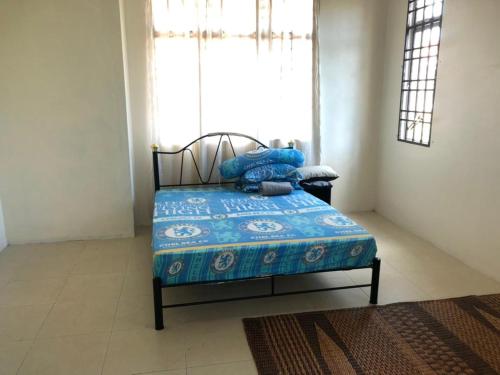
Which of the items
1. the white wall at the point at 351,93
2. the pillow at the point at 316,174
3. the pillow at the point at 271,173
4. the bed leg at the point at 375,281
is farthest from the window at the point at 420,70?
the bed leg at the point at 375,281

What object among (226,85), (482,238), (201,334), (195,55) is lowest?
(201,334)

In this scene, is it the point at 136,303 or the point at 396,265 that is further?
the point at 396,265

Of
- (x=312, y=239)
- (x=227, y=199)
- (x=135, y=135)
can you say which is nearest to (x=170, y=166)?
(x=135, y=135)

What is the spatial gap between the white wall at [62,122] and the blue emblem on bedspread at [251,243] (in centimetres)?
100

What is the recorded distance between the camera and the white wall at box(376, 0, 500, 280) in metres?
3.31

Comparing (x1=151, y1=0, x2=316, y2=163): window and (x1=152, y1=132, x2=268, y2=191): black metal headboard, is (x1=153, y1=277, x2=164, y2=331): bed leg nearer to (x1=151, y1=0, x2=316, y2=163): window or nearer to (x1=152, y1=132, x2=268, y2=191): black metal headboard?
(x1=152, y1=132, x2=268, y2=191): black metal headboard

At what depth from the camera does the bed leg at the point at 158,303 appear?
259 cm

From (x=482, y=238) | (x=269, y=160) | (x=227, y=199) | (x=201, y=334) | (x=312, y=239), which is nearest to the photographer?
(x=201, y=334)

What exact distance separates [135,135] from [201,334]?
2436 mm

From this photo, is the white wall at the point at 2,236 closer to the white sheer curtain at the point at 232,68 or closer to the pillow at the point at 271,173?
the white sheer curtain at the point at 232,68

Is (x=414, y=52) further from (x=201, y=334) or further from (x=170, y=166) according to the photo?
(x=201, y=334)

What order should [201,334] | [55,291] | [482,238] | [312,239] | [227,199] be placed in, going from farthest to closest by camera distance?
[227,199] → [482,238] → [55,291] → [312,239] → [201,334]

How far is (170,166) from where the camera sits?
4457 millimetres

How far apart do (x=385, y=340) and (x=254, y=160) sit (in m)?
2.11
